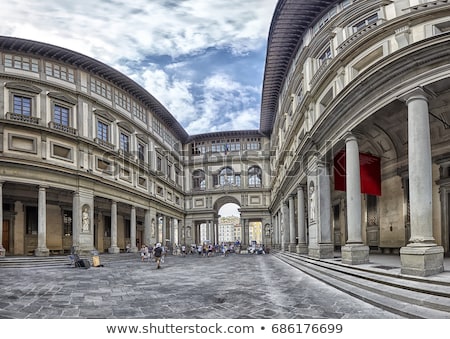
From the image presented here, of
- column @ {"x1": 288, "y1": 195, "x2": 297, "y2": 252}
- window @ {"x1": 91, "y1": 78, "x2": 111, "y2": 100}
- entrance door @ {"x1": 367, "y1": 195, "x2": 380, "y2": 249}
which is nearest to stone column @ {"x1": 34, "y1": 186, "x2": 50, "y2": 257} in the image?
window @ {"x1": 91, "y1": 78, "x2": 111, "y2": 100}

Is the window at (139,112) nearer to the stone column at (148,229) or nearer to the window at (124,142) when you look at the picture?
the window at (124,142)

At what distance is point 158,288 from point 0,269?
1233cm

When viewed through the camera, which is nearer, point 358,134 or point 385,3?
point 385,3

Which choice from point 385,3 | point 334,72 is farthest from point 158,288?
point 385,3

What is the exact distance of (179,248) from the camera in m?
39.2

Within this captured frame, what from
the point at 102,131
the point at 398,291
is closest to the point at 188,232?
the point at 102,131

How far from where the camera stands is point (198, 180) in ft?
178

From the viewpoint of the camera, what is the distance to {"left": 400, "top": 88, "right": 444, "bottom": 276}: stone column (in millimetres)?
8883

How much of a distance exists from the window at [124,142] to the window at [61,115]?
628cm

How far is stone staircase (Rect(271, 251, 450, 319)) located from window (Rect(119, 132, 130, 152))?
25.2 meters

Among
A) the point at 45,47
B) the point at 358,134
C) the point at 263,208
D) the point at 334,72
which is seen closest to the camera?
the point at 358,134

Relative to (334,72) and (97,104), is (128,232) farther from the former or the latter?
(334,72)

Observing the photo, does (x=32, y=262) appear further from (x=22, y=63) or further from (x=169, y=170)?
(x=169, y=170)

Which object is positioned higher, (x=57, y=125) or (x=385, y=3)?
(x=385, y=3)
